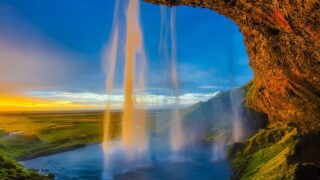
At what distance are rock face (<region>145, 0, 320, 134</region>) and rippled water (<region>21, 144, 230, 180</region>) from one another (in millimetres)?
8429

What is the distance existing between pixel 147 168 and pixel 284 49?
19398 millimetres

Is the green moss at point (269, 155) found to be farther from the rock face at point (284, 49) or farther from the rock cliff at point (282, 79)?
the rock face at point (284, 49)

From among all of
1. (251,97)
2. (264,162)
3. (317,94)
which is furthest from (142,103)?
(317,94)

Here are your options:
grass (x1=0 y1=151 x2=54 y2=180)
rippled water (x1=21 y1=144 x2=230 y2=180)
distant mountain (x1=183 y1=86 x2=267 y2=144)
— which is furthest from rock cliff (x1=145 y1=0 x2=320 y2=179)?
grass (x1=0 y1=151 x2=54 y2=180)

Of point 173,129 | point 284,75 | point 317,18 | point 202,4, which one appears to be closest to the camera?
point 317,18

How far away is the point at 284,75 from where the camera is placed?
920 inches

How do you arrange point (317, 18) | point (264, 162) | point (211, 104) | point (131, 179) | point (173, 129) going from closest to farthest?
point (317, 18) → point (264, 162) → point (131, 179) → point (173, 129) → point (211, 104)

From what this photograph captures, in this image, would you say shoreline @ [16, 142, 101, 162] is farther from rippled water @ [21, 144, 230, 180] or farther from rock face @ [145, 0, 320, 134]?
rock face @ [145, 0, 320, 134]

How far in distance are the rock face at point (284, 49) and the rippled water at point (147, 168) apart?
8.43 m

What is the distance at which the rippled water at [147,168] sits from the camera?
3119 cm

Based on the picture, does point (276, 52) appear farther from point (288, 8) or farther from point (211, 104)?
point (211, 104)

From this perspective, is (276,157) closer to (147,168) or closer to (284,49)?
(284,49)

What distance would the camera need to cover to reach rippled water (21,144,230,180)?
102 feet

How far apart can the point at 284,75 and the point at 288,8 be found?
9661 millimetres
